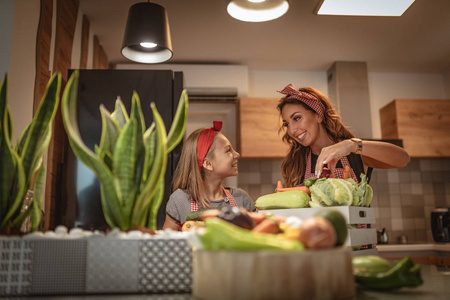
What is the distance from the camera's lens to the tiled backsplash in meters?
3.71

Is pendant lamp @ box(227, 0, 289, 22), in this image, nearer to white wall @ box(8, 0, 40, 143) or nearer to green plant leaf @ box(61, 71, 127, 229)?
white wall @ box(8, 0, 40, 143)

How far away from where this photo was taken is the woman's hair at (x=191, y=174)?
1.98 metres

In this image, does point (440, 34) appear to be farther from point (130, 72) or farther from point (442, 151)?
point (130, 72)

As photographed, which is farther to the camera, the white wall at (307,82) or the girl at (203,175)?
the white wall at (307,82)

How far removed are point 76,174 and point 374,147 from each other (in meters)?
1.60

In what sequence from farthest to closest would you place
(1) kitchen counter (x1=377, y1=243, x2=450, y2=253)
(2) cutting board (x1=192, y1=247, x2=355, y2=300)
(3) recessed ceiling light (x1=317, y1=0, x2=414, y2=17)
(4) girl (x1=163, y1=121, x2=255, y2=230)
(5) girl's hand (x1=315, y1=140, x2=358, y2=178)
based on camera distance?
(1) kitchen counter (x1=377, y1=243, x2=450, y2=253) → (3) recessed ceiling light (x1=317, y1=0, x2=414, y2=17) → (4) girl (x1=163, y1=121, x2=255, y2=230) → (5) girl's hand (x1=315, y1=140, x2=358, y2=178) → (2) cutting board (x1=192, y1=247, x2=355, y2=300)

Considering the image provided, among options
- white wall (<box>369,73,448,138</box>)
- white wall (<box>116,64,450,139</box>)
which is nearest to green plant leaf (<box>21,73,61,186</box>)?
white wall (<box>116,64,450,139</box>)

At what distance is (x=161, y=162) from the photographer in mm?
720

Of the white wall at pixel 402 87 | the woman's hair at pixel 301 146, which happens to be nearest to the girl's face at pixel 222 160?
the woman's hair at pixel 301 146

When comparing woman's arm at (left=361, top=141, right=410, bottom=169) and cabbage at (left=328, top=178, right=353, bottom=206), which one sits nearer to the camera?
cabbage at (left=328, top=178, right=353, bottom=206)

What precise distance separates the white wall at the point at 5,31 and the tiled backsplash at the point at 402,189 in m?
2.46

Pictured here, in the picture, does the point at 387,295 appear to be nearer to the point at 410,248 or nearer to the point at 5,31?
the point at 5,31

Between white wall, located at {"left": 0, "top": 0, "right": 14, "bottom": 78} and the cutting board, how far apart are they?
4.69 ft

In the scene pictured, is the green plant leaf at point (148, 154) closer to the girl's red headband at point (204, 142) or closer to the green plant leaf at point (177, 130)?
the green plant leaf at point (177, 130)
